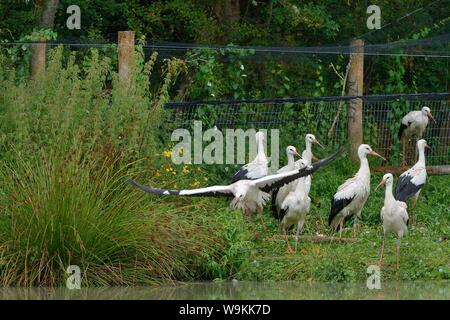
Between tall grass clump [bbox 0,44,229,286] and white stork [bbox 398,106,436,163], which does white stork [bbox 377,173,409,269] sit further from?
white stork [bbox 398,106,436,163]

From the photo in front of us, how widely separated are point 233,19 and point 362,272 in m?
9.58

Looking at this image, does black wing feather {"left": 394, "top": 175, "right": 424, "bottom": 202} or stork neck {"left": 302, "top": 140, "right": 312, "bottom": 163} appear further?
stork neck {"left": 302, "top": 140, "right": 312, "bottom": 163}

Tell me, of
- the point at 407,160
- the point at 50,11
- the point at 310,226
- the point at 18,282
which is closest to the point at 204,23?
the point at 50,11

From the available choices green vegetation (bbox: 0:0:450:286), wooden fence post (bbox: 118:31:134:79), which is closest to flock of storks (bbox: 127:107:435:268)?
green vegetation (bbox: 0:0:450:286)

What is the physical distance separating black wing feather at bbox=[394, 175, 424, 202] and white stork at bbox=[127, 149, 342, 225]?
157 cm

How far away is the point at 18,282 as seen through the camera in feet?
39.1

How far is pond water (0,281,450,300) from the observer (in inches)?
451

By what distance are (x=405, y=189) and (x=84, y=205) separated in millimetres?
4430

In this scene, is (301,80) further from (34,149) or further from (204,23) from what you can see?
(34,149)

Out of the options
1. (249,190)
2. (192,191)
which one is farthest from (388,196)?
(192,191)

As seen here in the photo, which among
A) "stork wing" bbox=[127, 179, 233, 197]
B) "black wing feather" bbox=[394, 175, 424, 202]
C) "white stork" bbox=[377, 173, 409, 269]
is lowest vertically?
"white stork" bbox=[377, 173, 409, 269]

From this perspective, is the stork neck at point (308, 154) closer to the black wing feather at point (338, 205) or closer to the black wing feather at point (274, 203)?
the black wing feather at point (274, 203)

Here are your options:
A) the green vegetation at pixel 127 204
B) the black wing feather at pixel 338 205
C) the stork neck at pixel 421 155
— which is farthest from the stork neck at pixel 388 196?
the stork neck at pixel 421 155

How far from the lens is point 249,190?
1379 centimetres
